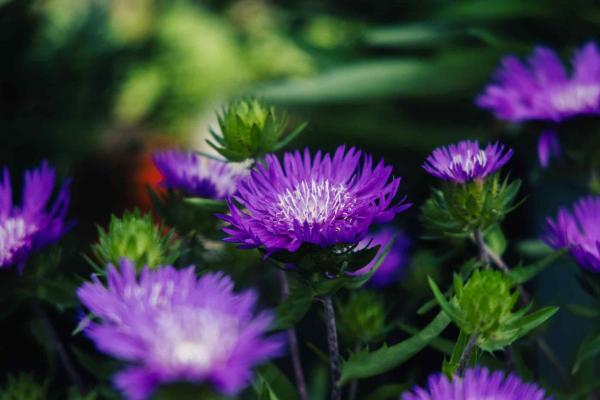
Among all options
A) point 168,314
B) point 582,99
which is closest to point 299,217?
point 168,314

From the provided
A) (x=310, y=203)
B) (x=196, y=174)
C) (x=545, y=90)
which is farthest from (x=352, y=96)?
(x=310, y=203)

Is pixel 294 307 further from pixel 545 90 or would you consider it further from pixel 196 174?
pixel 545 90

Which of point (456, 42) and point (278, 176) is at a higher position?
point (456, 42)

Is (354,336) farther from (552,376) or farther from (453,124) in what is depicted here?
(453,124)

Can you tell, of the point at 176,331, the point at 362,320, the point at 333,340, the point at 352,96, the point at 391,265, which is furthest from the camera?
the point at 352,96

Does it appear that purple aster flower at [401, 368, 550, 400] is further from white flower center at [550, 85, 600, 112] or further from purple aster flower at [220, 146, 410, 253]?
white flower center at [550, 85, 600, 112]

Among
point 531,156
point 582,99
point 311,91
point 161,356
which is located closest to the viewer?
point 161,356
